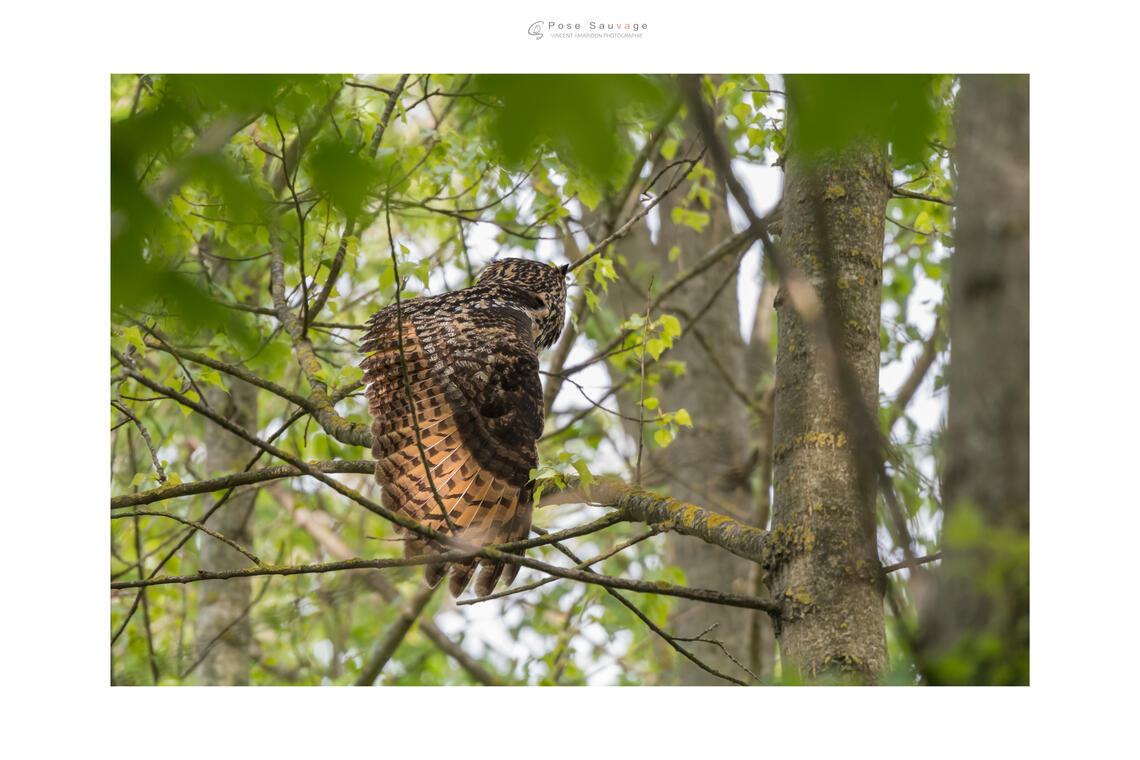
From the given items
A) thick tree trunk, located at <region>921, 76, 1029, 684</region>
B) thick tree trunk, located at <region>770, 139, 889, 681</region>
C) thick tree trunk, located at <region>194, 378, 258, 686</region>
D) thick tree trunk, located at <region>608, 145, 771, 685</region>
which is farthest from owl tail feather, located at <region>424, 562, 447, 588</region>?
thick tree trunk, located at <region>608, 145, 771, 685</region>

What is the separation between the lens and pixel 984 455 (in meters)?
0.83

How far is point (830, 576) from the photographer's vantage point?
1.64m

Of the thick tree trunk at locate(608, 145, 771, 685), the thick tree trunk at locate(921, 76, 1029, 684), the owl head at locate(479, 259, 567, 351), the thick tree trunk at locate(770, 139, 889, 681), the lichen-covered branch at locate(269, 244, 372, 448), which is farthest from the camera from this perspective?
the thick tree trunk at locate(608, 145, 771, 685)

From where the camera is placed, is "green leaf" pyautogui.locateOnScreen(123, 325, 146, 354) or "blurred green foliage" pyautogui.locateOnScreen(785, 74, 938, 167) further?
"green leaf" pyautogui.locateOnScreen(123, 325, 146, 354)

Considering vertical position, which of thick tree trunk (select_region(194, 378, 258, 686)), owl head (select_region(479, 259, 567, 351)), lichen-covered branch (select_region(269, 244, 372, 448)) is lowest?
thick tree trunk (select_region(194, 378, 258, 686))

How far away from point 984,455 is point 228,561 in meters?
3.33

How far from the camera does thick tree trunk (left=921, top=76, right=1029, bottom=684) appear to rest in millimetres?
847

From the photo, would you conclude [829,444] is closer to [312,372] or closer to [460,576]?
[460,576]

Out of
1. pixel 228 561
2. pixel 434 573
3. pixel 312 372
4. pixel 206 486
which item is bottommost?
pixel 228 561

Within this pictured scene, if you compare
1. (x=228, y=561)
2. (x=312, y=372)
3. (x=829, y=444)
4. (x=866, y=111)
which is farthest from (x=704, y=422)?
(x=866, y=111)

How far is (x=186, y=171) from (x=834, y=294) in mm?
1173

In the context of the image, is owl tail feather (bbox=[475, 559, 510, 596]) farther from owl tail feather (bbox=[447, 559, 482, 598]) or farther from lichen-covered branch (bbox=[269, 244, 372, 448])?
lichen-covered branch (bbox=[269, 244, 372, 448])
